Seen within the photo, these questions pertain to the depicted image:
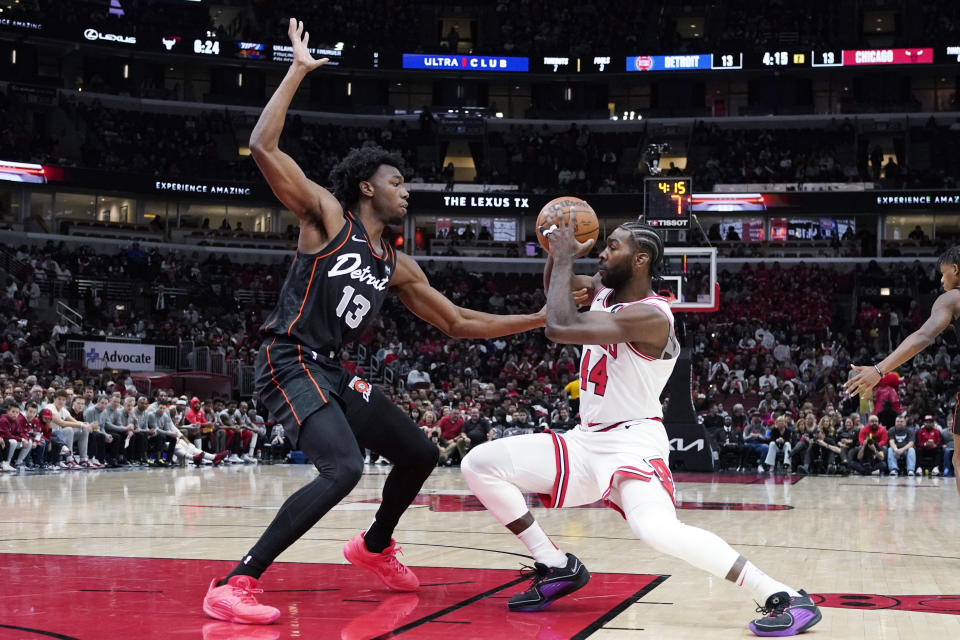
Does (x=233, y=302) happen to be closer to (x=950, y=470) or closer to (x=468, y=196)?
(x=468, y=196)

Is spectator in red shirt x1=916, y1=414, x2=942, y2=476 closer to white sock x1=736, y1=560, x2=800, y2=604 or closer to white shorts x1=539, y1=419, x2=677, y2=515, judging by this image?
white shorts x1=539, y1=419, x2=677, y2=515

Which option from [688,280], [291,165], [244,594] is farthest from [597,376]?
[688,280]

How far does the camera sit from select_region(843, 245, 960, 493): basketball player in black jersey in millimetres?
5543

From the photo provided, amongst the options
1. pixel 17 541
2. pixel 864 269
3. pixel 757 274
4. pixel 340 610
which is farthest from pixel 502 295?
pixel 340 610

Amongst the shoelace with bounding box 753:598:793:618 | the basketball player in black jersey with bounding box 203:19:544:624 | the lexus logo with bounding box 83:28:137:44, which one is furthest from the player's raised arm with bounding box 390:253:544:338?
the lexus logo with bounding box 83:28:137:44

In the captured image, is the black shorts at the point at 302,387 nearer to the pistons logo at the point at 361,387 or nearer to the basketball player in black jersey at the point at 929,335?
the pistons logo at the point at 361,387

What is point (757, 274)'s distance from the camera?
35.7 metres

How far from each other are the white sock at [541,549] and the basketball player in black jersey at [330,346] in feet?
2.09

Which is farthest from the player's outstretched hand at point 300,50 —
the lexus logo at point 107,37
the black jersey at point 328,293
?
the lexus logo at point 107,37

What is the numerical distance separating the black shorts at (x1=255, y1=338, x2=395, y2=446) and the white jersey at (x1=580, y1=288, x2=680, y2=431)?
1.08 meters

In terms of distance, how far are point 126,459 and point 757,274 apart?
77.9ft

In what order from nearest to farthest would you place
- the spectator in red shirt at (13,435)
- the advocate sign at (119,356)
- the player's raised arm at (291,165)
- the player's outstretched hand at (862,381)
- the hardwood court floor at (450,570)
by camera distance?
1. the hardwood court floor at (450,570)
2. the player's raised arm at (291,165)
3. the player's outstretched hand at (862,381)
4. the spectator in red shirt at (13,435)
5. the advocate sign at (119,356)

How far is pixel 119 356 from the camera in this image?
85.0ft

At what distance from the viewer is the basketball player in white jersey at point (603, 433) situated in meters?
4.63
